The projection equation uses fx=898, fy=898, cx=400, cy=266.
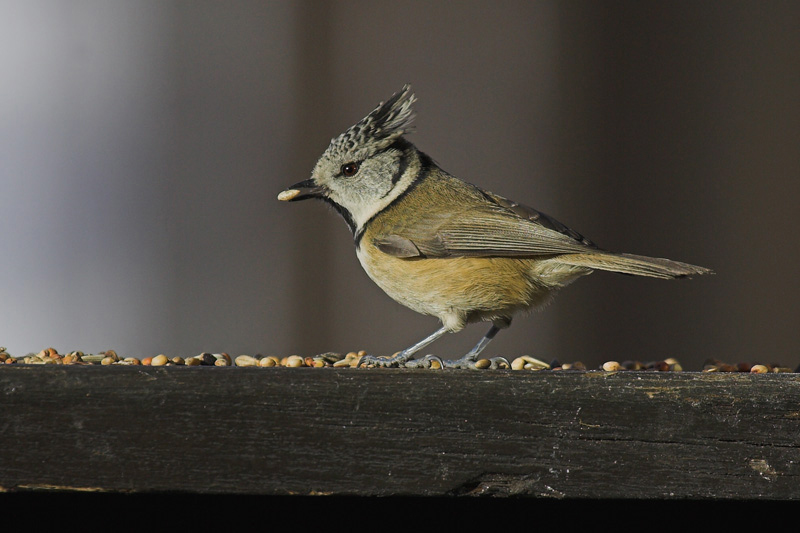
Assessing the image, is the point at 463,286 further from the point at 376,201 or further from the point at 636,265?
the point at 376,201

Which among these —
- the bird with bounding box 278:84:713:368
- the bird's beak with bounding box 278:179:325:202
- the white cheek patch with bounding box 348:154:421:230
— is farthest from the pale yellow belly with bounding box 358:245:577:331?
the bird's beak with bounding box 278:179:325:202

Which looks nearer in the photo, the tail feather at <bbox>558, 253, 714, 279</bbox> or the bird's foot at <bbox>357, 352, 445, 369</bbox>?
the bird's foot at <bbox>357, 352, 445, 369</bbox>

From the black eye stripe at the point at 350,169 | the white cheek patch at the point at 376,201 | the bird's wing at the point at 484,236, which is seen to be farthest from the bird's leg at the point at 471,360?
the black eye stripe at the point at 350,169

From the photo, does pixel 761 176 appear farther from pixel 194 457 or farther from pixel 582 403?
pixel 194 457

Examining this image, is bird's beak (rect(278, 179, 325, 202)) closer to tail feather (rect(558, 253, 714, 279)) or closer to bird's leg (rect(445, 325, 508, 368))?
bird's leg (rect(445, 325, 508, 368))

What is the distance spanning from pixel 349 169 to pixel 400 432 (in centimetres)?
184

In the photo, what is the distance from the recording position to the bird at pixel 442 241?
3049mm

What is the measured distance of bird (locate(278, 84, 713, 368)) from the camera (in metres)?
3.05

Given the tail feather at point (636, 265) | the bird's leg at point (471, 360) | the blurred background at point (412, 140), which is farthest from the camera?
the blurred background at point (412, 140)

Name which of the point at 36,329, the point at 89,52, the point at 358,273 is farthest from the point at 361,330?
the point at 89,52

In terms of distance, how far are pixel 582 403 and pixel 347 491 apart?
0.54m

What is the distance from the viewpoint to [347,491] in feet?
6.23

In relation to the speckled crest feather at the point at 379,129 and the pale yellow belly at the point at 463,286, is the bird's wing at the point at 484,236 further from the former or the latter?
the speckled crest feather at the point at 379,129

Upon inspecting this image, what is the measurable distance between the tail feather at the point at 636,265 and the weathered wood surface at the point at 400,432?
28.3 inches
